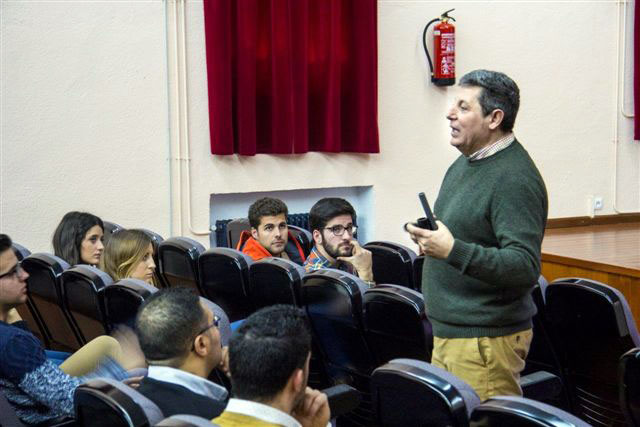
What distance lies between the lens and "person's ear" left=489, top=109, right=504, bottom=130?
88.4 inches

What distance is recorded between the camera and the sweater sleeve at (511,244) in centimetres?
208

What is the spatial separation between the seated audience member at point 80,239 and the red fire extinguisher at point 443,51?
3.56m

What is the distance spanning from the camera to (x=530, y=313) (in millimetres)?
2273

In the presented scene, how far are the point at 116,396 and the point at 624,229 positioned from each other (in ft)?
20.3

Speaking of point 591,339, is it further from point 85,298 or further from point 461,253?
point 85,298

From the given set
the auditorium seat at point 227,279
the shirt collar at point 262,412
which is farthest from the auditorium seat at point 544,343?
the shirt collar at point 262,412

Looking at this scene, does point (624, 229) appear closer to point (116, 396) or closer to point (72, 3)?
point (72, 3)

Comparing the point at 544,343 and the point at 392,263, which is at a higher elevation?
the point at 392,263

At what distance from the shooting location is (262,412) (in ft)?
5.14

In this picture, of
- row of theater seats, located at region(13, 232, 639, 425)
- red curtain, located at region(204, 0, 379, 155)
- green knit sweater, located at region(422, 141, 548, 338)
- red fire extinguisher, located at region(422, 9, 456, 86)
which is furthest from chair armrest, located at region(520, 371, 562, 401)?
red fire extinguisher, located at region(422, 9, 456, 86)

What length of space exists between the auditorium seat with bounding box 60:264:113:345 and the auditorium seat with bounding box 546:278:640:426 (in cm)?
163

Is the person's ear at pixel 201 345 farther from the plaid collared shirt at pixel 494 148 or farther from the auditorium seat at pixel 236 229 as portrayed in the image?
the auditorium seat at pixel 236 229

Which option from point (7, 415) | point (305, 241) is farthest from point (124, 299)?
point (305, 241)

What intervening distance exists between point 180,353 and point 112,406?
0.33 meters
